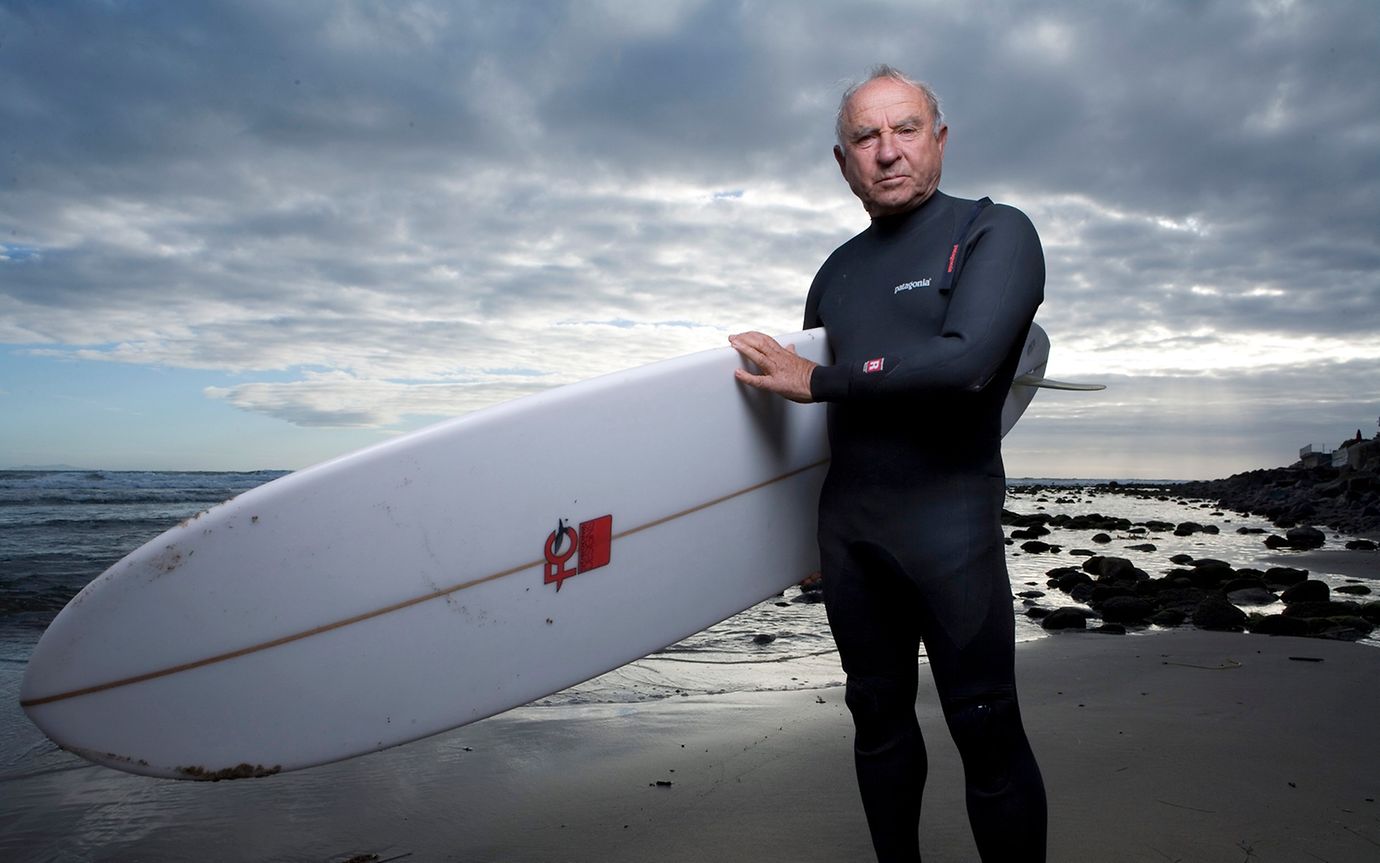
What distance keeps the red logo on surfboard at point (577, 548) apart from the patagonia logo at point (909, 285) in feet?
3.05

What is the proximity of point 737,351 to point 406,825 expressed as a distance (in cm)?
174

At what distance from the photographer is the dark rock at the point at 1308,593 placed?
19.5ft

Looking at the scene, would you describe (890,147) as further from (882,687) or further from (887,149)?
(882,687)

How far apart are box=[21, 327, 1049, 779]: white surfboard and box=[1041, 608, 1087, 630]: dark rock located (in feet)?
12.3

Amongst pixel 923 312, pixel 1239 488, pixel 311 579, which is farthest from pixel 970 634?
pixel 1239 488

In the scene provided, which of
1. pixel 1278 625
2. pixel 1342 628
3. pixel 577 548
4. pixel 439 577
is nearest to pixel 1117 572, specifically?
pixel 1278 625

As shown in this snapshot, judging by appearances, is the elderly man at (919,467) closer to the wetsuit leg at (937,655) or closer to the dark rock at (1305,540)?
the wetsuit leg at (937,655)

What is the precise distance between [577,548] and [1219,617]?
15.1 ft

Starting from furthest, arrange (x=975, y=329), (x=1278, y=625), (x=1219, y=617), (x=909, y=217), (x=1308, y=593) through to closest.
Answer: (x=1308, y=593) < (x=1219, y=617) < (x=1278, y=625) < (x=909, y=217) < (x=975, y=329)

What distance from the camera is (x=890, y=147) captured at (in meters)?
2.07

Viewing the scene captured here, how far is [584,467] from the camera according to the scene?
2.37 meters

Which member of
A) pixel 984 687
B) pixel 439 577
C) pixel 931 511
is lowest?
pixel 984 687

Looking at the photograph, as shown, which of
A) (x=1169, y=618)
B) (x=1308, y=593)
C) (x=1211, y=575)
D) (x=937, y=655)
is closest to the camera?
(x=937, y=655)

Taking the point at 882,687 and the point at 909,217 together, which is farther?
the point at 909,217
